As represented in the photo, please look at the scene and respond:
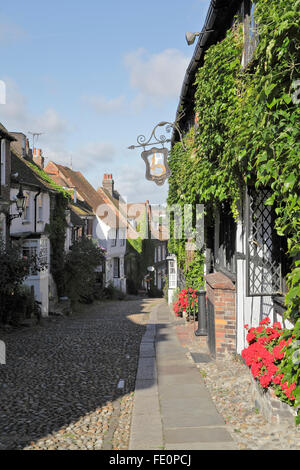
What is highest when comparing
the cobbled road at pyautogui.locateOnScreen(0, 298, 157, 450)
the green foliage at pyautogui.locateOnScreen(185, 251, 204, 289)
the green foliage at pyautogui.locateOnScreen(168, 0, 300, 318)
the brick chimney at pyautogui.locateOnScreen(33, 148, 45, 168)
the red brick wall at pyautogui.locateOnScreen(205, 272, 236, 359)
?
the brick chimney at pyautogui.locateOnScreen(33, 148, 45, 168)

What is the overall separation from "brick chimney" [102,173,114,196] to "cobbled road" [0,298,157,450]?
3512 centimetres

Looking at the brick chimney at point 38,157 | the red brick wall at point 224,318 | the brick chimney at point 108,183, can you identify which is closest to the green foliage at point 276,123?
the red brick wall at point 224,318

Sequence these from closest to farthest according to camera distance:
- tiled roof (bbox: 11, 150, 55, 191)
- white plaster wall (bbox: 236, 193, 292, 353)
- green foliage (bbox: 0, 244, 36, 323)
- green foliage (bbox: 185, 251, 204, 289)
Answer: white plaster wall (bbox: 236, 193, 292, 353), green foliage (bbox: 185, 251, 204, 289), green foliage (bbox: 0, 244, 36, 323), tiled roof (bbox: 11, 150, 55, 191)

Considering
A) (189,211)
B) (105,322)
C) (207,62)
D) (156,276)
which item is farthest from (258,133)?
(156,276)

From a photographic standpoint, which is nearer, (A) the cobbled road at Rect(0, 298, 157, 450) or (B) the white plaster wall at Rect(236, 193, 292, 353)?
(A) the cobbled road at Rect(0, 298, 157, 450)

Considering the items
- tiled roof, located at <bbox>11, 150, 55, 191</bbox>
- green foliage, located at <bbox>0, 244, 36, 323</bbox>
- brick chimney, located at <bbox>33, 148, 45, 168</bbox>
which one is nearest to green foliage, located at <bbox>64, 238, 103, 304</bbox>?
tiled roof, located at <bbox>11, 150, 55, 191</bbox>

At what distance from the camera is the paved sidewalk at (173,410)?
5179 millimetres

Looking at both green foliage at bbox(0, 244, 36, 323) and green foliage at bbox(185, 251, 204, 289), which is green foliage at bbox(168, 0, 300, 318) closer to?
green foliage at bbox(185, 251, 204, 289)

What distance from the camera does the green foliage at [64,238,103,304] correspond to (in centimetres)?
2447

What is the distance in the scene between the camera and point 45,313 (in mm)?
20328

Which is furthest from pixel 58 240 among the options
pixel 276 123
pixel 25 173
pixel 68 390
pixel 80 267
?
pixel 276 123

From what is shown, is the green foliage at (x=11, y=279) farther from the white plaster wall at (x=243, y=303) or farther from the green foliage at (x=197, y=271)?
the white plaster wall at (x=243, y=303)

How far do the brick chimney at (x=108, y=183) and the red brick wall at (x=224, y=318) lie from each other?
4004 centimetres

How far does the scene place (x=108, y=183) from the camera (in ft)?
160
